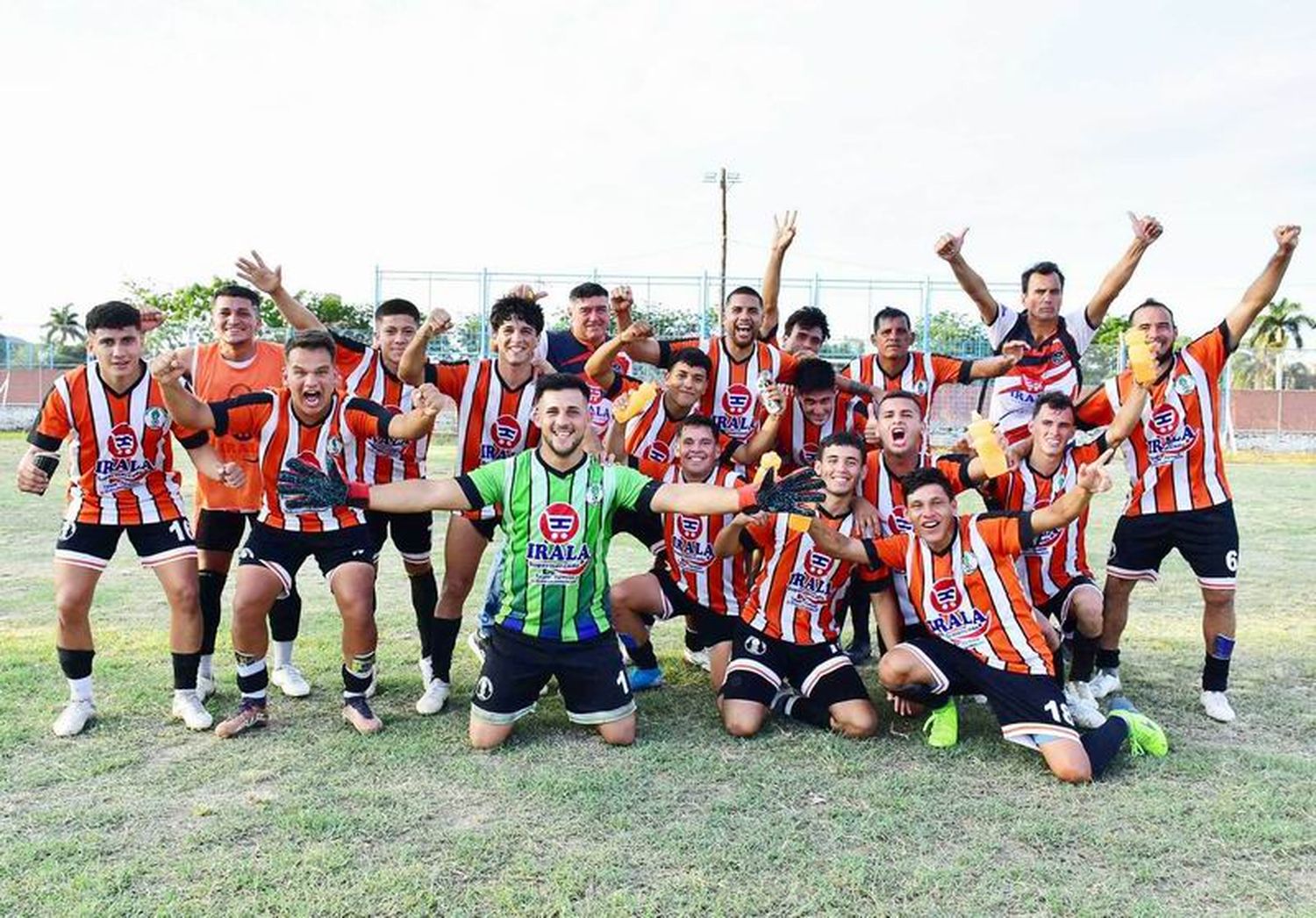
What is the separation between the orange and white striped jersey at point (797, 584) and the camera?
5109mm

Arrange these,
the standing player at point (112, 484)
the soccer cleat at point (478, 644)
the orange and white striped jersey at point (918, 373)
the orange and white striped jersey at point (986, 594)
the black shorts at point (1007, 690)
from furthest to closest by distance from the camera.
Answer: the orange and white striped jersey at point (918, 373) → the soccer cleat at point (478, 644) → the standing player at point (112, 484) → the orange and white striped jersey at point (986, 594) → the black shorts at point (1007, 690)

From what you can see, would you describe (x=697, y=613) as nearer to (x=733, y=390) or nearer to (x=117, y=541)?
(x=733, y=390)

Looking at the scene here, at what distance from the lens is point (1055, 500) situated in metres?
5.11

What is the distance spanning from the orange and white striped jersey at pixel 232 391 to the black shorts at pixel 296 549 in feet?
1.29

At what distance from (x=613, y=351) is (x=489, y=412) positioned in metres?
0.78

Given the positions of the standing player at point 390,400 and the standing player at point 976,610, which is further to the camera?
the standing player at point 390,400

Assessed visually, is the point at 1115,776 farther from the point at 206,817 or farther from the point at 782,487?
the point at 206,817

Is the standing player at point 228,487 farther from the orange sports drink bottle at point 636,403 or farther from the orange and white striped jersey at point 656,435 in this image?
the orange and white striped jersey at point 656,435

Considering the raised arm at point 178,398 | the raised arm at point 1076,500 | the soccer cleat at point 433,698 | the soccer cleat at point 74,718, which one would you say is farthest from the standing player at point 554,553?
the soccer cleat at point 74,718

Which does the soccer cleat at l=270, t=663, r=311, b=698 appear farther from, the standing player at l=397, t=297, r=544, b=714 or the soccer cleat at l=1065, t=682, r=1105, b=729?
the soccer cleat at l=1065, t=682, r=1105, b=729

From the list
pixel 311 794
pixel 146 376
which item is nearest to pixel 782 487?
pixel 311 794

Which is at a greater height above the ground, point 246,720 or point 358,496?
point 358,496

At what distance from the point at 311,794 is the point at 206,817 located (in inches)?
15.3

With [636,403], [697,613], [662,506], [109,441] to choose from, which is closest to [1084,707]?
[697,613]
